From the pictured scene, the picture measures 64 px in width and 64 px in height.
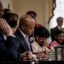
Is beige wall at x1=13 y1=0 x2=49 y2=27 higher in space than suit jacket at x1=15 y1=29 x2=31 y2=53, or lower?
higher

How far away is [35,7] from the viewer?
35.2ft

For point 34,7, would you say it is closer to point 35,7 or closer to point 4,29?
point 35,7

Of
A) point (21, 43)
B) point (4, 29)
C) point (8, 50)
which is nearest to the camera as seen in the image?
point (8, 50)

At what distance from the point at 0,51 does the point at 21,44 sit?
69 centimetres

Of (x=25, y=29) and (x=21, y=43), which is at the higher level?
(x=25, y=29)

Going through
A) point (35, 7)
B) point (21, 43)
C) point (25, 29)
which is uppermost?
point (35, 7)

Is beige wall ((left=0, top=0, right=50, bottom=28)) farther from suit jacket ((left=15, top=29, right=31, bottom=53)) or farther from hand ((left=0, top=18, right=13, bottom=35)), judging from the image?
hand ((left=0, top=18, right=13, bottom=35))

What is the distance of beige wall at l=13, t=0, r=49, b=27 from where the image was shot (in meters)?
10.6

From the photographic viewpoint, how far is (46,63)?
230cm

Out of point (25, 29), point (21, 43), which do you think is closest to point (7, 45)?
point (21, 43)

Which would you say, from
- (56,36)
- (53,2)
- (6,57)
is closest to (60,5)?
(53,2)

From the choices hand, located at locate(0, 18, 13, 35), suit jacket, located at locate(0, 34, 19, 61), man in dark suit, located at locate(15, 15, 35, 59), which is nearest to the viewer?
suit jacket, located at locate(0, 34, 19, 61)

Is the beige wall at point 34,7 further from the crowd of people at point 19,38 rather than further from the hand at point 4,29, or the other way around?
the hand at point 4,29

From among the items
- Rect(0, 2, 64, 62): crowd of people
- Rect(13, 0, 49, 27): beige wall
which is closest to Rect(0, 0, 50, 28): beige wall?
Rect(13, 0, 49, 27): beige wall
